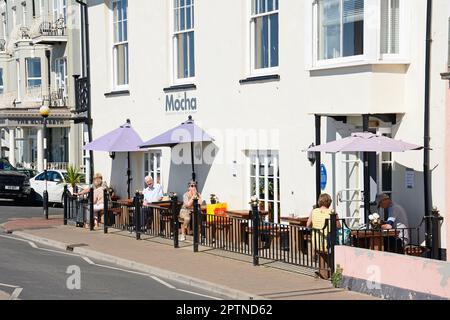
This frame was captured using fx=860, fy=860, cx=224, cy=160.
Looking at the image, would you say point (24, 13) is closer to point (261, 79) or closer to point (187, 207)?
point (187, 207)

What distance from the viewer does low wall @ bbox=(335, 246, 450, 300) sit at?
12172 mm

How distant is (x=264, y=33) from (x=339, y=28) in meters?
3.44

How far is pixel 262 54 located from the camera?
20125mm

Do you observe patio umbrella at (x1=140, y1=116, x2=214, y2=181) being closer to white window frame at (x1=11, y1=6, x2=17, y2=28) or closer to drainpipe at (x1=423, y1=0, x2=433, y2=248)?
drainpipe at (x1=423, y1=0, x2=433, y2=248)

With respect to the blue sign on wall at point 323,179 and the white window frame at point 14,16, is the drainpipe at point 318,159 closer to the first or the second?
the blue sign on wall at point 323,179

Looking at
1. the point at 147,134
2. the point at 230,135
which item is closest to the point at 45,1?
the point at 147,134

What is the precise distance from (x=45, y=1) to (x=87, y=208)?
898 inches

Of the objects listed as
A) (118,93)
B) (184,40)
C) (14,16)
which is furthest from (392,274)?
(14,16)

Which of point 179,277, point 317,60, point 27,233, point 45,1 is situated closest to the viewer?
point 179,277

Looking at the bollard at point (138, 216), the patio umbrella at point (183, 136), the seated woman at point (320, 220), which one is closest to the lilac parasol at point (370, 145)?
the seated woman at point (320, 220)

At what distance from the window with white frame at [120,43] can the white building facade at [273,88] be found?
37 mm

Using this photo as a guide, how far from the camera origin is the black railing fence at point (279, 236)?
14.8 m

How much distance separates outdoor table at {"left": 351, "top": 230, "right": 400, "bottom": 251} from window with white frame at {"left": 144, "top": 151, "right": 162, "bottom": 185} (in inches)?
412
